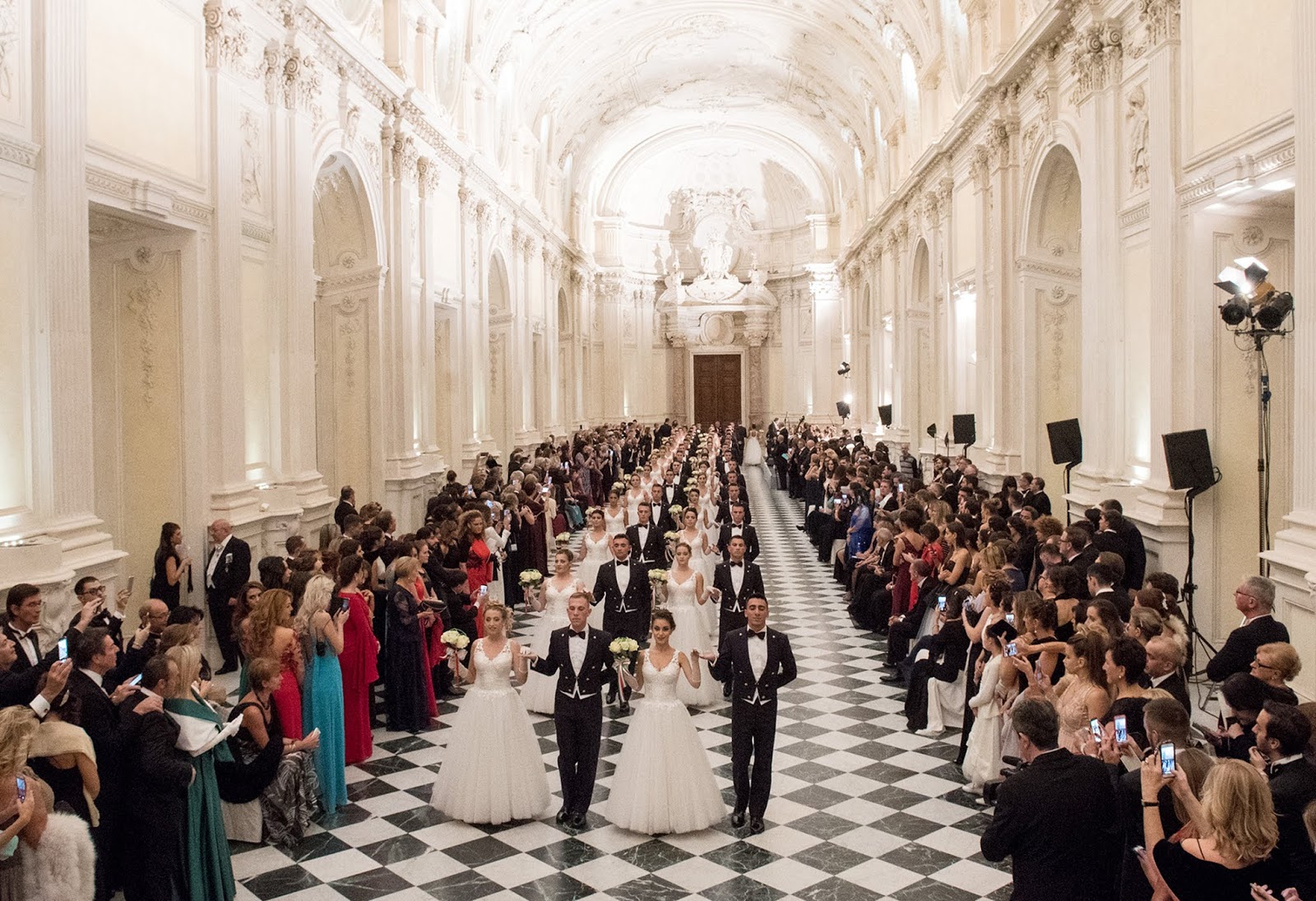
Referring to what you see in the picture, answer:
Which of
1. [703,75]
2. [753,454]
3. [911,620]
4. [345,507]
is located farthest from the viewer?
[753,454]

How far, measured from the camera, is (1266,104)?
27.8 feet

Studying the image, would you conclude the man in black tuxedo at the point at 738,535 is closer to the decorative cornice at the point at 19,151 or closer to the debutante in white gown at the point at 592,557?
the debutante in white gown at the point at 592,557

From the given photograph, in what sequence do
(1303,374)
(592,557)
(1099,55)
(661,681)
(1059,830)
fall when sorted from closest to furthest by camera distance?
(1059,830) < (661,681) < (1303,374) < (1099,55) < (592,557)

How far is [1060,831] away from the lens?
14.5 ft

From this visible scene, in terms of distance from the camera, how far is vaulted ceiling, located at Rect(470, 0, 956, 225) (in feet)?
77.9

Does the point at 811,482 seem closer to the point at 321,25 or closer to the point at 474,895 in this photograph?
the point at 321,25

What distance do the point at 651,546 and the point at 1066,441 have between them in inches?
185

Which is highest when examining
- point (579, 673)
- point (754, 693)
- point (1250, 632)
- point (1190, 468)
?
point (1190, 468)

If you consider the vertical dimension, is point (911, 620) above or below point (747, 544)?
below


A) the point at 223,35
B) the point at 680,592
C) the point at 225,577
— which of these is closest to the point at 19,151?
the point at 223,35

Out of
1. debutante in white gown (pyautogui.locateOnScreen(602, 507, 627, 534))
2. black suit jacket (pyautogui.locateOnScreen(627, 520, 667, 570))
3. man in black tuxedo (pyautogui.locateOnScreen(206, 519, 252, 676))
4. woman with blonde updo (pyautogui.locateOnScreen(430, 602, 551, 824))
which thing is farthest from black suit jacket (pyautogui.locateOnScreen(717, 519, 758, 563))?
man in black tuxedo (pyautogui.locateOnScreen(206, 519, 252, 676))

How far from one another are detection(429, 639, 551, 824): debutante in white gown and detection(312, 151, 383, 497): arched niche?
32.2 feet

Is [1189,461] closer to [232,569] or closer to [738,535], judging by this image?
[738,535]

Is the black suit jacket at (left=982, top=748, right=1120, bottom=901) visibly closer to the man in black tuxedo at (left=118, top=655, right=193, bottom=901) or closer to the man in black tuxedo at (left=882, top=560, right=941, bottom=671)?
the man in black tuxedo at (left=118, top=655, right=193, bottom=901)
